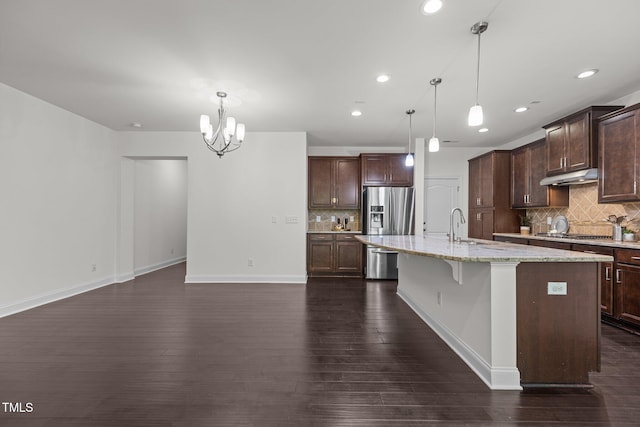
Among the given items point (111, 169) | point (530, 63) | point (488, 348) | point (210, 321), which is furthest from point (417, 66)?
point (111, 169)

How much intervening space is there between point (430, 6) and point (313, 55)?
103 centimetres

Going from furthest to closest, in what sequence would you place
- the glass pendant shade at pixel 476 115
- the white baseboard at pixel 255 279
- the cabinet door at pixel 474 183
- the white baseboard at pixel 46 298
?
the cabinet door at pixel 474 183 < the white baseboard at pixel 255 279 < the white baseboard at pixel 46 298 < the glass pendant shade at pixel 476 115

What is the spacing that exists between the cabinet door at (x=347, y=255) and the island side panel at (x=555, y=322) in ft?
11.7

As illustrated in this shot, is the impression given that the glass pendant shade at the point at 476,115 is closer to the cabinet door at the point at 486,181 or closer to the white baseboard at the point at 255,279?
the cabinet door at the point at 486,181

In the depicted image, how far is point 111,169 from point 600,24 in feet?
20.2

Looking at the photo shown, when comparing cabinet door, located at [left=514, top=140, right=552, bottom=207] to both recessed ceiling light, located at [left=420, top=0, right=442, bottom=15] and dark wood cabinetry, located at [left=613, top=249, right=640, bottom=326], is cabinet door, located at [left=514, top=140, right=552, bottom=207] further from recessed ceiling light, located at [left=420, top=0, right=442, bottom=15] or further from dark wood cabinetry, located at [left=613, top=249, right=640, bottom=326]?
recessed ceiling light, located at [left=420, top=0, right=442, bottom=15]

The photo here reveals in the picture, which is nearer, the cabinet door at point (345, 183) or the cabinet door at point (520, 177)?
the cabinet door at point (520, 177)

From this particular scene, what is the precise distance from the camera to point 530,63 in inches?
104

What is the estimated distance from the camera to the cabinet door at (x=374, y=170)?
18.1 ft

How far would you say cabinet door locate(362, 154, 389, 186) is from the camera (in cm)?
552

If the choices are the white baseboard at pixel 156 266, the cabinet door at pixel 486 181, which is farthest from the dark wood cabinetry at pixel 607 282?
the white baseboard at pixel 156 266

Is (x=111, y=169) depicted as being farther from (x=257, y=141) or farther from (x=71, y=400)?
(x=71, y=400)

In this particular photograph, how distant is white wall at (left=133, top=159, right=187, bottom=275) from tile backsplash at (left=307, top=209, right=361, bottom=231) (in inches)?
124

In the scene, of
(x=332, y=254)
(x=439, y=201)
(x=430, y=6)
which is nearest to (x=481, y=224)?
(x=439, y=201)
